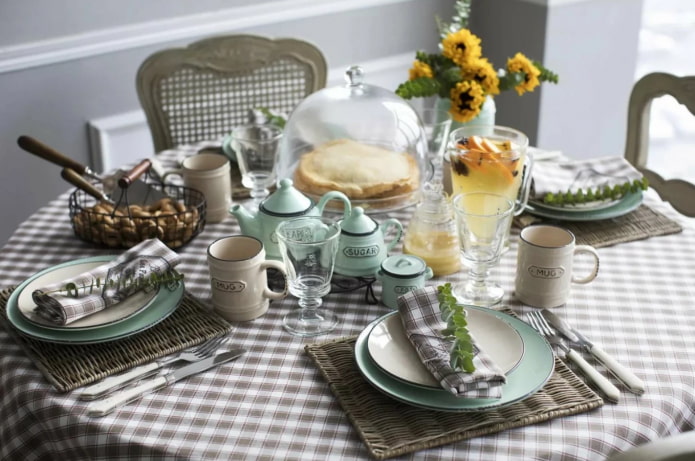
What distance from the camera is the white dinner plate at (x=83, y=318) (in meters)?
1.31

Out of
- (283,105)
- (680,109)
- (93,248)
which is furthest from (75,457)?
(680,109)

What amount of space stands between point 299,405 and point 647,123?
1.34 m

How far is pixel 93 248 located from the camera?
1627mm

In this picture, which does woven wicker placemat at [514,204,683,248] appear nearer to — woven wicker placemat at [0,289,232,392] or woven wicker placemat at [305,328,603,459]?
woven wicker placemat at [305,328,603,459]

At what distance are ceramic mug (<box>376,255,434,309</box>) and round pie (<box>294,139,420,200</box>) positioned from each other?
30 centimetres

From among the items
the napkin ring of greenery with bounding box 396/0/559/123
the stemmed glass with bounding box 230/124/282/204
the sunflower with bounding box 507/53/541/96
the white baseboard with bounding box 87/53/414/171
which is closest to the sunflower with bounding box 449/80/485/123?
the napkin ring of greenery with bounding box 396/0/559/123

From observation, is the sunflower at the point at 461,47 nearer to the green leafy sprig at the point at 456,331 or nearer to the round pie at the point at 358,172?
the round pie at the point at 358,172

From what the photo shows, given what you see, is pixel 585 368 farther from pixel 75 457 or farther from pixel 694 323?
pixel 75 457

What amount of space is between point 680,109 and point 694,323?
3.32 metres

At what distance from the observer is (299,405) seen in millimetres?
1167

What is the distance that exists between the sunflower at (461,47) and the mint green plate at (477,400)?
2.33ft

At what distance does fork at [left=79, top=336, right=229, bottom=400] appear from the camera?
3.91 feet

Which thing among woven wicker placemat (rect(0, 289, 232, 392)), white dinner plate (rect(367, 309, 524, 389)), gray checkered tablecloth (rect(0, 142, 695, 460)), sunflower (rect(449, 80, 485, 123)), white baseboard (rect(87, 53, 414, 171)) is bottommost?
white baseboard (rect(87, 53, 414, 171))

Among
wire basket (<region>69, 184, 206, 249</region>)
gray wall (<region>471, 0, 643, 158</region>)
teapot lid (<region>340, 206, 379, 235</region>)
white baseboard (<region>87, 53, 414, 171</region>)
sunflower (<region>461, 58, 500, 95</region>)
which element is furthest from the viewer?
gray wall (<region>471, 0, 643, 158</region>)
